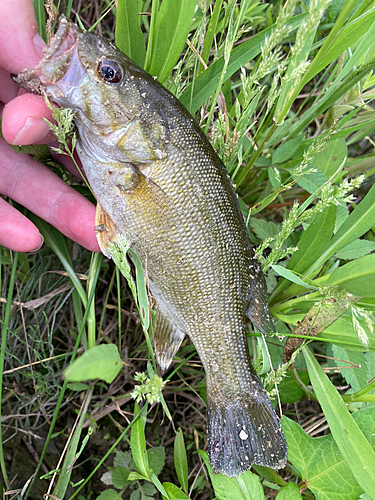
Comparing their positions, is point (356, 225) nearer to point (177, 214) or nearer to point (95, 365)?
point (177, 214)

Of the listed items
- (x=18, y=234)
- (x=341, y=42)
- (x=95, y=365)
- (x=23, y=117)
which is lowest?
(x=18, y=234)

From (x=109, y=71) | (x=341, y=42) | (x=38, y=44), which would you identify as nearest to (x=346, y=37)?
(x=341, y=42)

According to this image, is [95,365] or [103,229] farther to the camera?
[103,229]

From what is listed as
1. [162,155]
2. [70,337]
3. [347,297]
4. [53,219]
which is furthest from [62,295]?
[347,297]

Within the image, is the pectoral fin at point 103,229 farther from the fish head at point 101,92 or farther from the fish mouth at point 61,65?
the fish mouth at point 61,65

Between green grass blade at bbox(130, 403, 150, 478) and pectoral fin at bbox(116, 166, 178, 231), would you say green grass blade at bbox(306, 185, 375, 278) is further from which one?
green grass blade at bbox(130, 403, 150, 478)

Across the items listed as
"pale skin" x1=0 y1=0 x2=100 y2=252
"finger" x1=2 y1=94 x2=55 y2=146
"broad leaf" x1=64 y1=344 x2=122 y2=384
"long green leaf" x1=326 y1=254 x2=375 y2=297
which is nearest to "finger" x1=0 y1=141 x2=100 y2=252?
"pale skin" x1=0 y1=0 x2=100 y2=252
